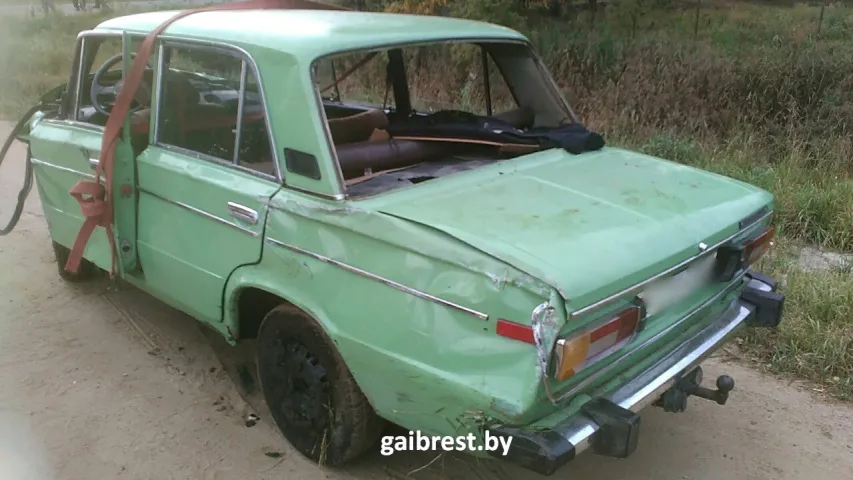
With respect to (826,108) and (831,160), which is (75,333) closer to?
(831,160)

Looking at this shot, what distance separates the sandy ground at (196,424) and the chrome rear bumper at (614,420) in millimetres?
603

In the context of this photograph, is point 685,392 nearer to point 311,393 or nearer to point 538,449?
point 538,449

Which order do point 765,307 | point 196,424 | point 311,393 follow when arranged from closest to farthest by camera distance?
1. point 311,393
2. point 765,307
3. point 196,424

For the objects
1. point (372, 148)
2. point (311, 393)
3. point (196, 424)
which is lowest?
point (196, 424)

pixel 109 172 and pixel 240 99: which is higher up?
pixel 240 99

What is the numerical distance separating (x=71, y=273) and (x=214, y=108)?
2.08 metres

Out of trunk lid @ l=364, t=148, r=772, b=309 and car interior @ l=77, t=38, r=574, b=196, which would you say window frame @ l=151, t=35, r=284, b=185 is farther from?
trunk lid @ l=364, t=148, r=772, b=309

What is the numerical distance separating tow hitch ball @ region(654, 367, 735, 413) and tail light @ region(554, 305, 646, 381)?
0.46 metres

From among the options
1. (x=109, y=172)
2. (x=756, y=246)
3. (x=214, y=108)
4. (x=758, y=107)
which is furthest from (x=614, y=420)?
(x=758, y=107)

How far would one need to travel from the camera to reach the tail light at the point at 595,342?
2.08 m

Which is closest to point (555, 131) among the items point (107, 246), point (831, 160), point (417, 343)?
point (417, 343)

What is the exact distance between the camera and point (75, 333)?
4.11 meters

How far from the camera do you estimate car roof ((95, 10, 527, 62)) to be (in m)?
2.85

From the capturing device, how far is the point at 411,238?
7.60ft
